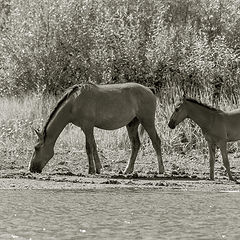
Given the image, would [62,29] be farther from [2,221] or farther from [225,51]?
[2,221]

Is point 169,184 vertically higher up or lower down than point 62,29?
lower down

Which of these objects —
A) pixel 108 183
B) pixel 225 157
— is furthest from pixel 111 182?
pixel 225 157

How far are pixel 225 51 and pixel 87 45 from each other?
388cm

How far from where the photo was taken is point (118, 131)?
20.2 metres

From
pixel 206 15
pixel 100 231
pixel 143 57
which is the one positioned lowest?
pixel 100 231

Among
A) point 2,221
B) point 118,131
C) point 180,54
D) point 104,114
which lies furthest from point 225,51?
point 2,221

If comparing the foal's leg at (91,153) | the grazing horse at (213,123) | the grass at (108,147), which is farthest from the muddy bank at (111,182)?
the grass at (108,147)

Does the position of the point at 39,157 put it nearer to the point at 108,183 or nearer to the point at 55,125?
the point at 55,125

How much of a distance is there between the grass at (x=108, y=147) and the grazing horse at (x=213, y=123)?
5.80 feet

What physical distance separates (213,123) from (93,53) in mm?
10845

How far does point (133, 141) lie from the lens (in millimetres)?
17406

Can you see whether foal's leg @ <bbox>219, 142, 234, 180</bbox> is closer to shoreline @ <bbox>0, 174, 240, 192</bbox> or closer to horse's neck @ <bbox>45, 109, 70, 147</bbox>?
shoreline @ <bbox>0, 174, 240, 192</bbox>

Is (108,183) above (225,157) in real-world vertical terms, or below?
below

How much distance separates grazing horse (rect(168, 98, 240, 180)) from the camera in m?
15.4
